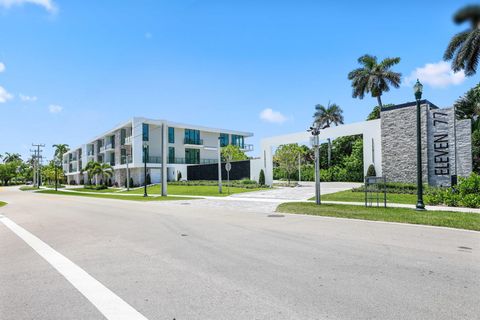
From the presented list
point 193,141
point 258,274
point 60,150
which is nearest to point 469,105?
point 258,274

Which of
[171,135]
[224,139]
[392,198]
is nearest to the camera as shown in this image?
[392,198]

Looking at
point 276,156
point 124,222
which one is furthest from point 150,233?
point 276,156

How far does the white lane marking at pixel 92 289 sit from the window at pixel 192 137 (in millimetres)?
51050

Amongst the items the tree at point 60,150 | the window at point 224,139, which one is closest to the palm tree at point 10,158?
the tree at point 60,150

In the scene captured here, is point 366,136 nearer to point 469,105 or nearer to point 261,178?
point 261,178

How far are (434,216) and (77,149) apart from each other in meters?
89.2

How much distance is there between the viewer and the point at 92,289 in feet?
15.4

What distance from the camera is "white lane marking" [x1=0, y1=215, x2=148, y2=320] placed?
3.84 m

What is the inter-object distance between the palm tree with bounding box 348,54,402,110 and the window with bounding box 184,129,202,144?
96.4ft

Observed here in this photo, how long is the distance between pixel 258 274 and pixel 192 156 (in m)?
54.6

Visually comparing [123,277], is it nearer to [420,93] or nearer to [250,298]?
[250,298]

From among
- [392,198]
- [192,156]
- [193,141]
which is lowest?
[392,198]

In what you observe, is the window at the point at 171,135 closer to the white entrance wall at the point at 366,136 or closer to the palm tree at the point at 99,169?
the palm tree at the point at 99,169

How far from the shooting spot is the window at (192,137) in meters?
58.1
